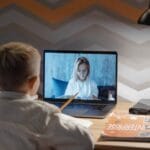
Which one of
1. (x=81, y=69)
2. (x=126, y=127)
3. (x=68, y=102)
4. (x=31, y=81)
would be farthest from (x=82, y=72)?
(x=31, y=81)

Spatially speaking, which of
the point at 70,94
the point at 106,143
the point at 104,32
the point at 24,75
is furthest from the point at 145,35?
the point at 24,75

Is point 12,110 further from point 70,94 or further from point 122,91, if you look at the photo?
point 122,91

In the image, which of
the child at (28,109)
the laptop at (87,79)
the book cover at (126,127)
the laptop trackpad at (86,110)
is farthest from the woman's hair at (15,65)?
the laptop at (87,79)

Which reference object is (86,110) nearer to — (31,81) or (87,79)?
(87,79)

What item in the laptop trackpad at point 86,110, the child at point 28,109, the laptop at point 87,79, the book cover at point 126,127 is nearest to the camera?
the child at point 28,109

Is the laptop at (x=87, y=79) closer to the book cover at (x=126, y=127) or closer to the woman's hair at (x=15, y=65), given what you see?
the book cover at (x=126, y=127)

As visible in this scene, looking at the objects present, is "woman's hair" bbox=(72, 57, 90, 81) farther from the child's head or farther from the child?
the child

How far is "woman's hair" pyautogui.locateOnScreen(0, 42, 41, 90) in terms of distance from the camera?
1302 millimetres

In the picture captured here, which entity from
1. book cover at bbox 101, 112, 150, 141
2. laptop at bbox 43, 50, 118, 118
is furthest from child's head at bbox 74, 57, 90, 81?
book cover at bbox 101, 112, 150, 141

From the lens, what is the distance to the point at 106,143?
1470 millimetres

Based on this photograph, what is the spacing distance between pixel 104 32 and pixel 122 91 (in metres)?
0.31

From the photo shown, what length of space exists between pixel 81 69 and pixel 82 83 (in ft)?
0.23

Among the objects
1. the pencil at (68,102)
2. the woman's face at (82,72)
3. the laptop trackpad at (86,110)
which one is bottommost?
the laptop trackpad at (86,110)

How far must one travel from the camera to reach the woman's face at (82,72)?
209 cm
